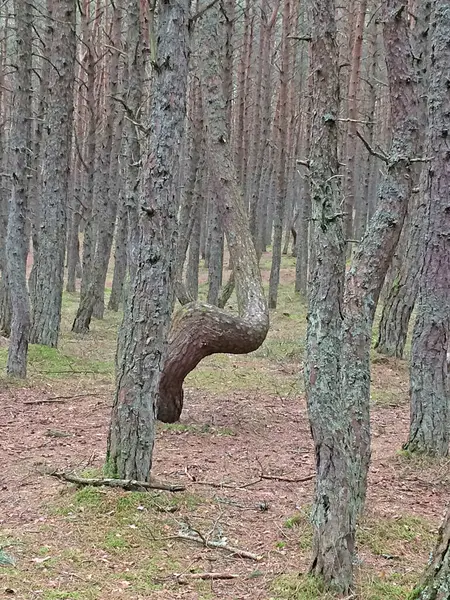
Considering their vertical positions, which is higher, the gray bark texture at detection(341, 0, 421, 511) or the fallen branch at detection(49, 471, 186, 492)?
the gray bark texture at detection(341, 0, 421, 511)

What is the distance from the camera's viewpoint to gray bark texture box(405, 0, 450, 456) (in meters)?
6.74

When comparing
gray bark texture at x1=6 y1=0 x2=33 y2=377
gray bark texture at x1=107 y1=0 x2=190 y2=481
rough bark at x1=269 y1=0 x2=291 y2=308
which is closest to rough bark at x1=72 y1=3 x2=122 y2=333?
rough bark at x1=269 y1=0 x2=291 y2=308

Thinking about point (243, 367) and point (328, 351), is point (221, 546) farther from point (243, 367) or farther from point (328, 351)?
point (243, 367)

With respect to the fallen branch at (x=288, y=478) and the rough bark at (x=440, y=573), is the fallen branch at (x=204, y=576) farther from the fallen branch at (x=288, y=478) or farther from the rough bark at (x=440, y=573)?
the fallen branch at (x=288, y=478)

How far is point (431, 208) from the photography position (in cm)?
688

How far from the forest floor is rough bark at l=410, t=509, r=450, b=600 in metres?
1.09

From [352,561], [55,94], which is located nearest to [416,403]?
[352,561]

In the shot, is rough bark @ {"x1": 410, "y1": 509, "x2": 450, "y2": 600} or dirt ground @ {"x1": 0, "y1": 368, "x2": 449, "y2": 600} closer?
rough bark @ {"x1": 410, "y1": 509, "x2": 450, "y2": 600}

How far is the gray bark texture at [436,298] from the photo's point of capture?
674cm

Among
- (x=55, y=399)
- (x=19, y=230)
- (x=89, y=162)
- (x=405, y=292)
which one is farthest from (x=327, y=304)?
(x=89, y=162)

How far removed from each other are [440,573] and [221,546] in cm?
213

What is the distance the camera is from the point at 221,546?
181 inches

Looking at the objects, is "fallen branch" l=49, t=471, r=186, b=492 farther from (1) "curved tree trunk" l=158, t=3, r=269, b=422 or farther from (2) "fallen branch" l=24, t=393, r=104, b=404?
(2) "fallen branch" l=24, t=393, r=104, b=404

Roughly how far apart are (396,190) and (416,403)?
2.64 m
